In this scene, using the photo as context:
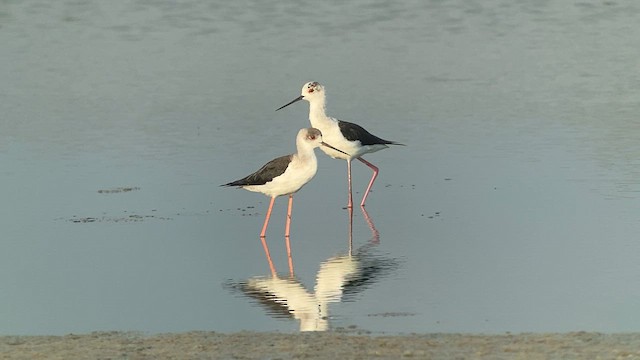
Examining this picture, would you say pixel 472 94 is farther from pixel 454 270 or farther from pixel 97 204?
pixel 454 270

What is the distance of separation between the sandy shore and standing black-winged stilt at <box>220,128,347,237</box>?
374 cm

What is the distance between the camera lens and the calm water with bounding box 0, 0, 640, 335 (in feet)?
31.1

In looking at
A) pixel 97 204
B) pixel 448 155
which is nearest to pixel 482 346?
pixel 97 204

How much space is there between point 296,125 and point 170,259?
5559mm

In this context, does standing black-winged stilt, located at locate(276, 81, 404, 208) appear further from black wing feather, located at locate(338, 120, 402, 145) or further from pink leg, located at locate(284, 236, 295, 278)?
pink leg, located at locate(284, 236, 295, 278)

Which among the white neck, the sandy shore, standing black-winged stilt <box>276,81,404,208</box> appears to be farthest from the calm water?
the white neck

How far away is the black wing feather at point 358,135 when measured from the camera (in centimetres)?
1412

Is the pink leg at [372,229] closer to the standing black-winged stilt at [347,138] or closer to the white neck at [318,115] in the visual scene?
the standing black-winged stilt at [347,138]

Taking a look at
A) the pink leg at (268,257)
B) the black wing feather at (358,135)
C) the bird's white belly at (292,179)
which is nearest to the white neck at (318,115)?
the black wing feather at (358,135)

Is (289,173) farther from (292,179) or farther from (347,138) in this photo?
(347,138)

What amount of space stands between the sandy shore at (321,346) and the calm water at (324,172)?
1.23ft

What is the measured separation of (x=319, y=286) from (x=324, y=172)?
467cm

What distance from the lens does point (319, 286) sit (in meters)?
9.90

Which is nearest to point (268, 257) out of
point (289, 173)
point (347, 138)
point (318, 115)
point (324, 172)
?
point (289, 173)
